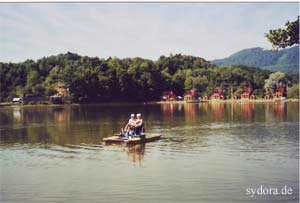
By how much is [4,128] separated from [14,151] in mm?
9217

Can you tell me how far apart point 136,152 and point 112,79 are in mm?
42883

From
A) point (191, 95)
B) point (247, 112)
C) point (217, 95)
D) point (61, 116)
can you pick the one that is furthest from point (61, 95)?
point (247, 112)

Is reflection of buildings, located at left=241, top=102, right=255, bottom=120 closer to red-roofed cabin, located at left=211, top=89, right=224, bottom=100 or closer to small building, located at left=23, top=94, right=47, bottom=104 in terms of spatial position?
small building, located at left=23, top=94, right=47, bottom=104

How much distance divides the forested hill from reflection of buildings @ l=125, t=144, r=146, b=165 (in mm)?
31477

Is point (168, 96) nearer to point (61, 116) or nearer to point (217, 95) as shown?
point (217, 95)

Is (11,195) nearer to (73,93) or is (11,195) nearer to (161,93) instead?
(73,93)

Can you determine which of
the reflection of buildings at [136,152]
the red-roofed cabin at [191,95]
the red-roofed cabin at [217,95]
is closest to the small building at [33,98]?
the red-roofed cabin at [191,95]

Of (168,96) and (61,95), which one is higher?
(61,95)

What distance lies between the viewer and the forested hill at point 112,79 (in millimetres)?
53156

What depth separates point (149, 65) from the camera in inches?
2566

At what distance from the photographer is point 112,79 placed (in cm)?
5762

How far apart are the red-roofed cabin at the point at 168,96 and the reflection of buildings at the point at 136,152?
4670cm

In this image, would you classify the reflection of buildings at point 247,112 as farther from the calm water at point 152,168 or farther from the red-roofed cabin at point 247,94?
the red-roofed cabin at point 247,94

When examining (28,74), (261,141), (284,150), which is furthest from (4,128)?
(28,74)
